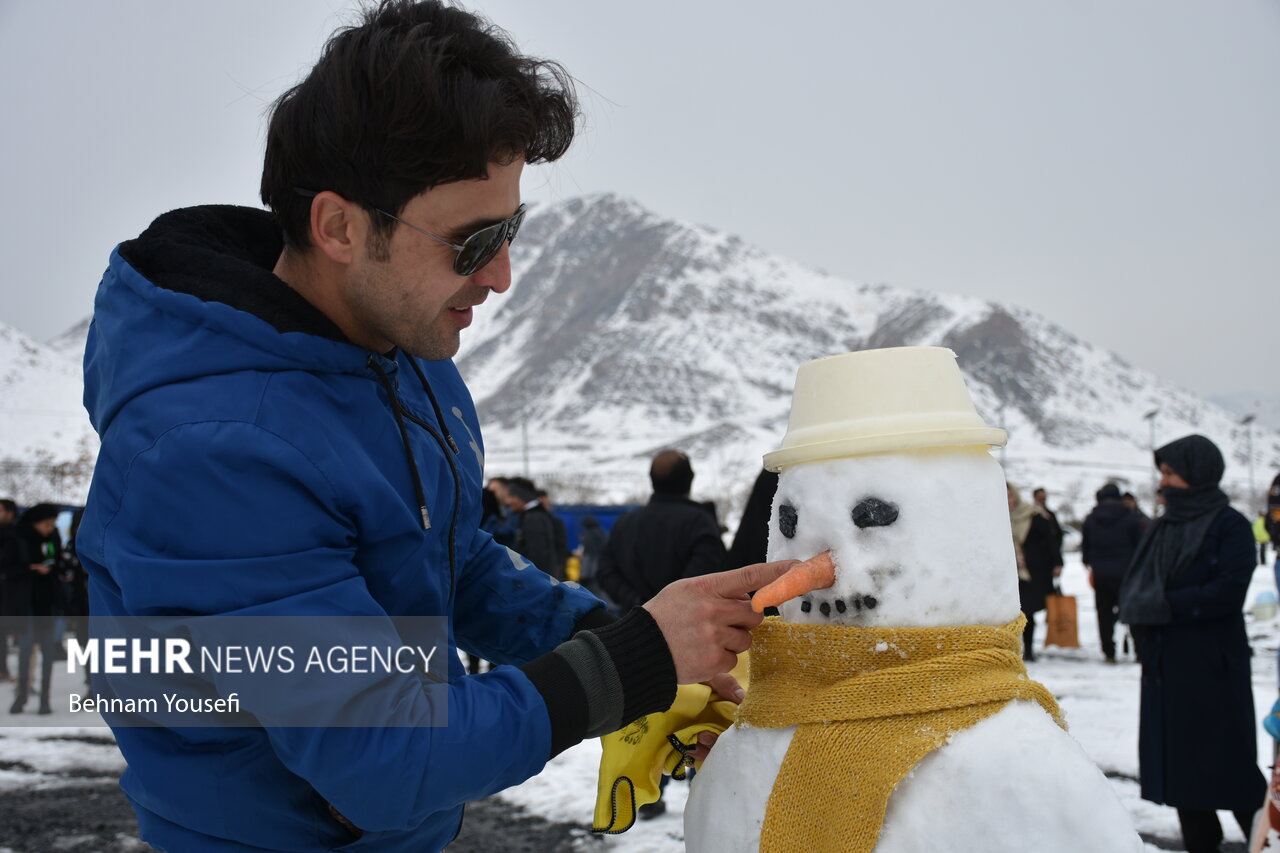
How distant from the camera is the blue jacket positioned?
1.18 metres

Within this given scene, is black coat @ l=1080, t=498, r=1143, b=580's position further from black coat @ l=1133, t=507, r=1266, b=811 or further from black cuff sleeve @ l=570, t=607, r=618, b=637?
black cuff sleeve @ l=570, t=607, r=618, b=637

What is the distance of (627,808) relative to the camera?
69.5 inches

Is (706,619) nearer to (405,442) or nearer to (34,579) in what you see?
(405,442)

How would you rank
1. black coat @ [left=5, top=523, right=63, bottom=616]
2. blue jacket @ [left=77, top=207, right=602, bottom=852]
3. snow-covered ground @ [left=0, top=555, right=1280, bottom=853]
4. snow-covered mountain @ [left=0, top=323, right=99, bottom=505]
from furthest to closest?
1. snow-covered mountain @ [left=0, top=323, right=99, bottom=505]
2. black coat @ [left=5, top=523, right=63, bottom=616]
3. snow-covered ground @ [left=0, top=555, right=1280, bottom=853]
4. blue jacket @ [left=77, top=207, right=602, bottom=852]

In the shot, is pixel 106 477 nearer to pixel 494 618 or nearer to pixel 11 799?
pixel 494 618

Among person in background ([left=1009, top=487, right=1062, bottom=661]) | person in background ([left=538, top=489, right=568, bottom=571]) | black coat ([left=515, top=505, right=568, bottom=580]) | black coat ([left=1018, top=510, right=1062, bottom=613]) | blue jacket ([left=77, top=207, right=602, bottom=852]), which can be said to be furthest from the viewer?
black coat ([left=1018, top=510, right=1062, bottom=613])

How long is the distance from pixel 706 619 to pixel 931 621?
1.49 ft

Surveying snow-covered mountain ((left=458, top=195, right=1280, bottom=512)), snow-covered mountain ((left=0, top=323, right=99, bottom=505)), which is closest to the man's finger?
snow-covered mountain ((left=0, top=323, right=99, bottom=505))

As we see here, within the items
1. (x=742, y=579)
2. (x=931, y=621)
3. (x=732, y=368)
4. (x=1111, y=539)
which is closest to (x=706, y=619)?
(x=742, y=579)

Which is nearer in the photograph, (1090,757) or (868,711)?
(868,711)

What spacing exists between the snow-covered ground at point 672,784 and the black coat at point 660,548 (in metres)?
1.13

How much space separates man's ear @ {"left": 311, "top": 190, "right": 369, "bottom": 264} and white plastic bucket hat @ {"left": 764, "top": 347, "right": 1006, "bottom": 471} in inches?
31.2

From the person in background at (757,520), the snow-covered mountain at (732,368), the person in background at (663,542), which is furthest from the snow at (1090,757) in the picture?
the snow-covered mountain at (732,368)

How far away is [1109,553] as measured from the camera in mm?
9758
